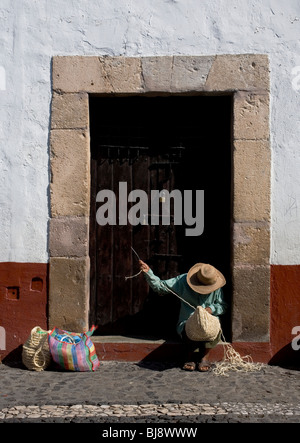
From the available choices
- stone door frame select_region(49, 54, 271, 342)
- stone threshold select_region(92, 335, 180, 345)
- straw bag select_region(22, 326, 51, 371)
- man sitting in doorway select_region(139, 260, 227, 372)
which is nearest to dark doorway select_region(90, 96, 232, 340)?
stone threshold select_region(92, 335, 180, 345)

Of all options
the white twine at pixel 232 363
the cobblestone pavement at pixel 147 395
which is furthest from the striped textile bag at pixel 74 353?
the white twine at pixel 232 363

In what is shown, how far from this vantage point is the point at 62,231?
5031mm

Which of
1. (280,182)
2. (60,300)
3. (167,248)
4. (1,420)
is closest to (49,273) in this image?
(60,300)

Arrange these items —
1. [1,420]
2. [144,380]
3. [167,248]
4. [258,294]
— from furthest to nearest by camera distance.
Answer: [167,248] → [258,294] → [144,380] → [1,420]

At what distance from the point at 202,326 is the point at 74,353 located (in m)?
1.09

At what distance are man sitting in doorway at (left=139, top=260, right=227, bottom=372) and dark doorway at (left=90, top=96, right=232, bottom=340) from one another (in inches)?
14.5

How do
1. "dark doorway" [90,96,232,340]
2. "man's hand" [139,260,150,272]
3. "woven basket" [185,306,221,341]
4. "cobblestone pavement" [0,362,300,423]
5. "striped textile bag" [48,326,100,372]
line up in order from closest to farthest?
"cobblestone pavement" [0,362,300,423]
"woven basket" [185,306,221,341]
"striped textile bag" [48,326,100,372]
"man's hand" [139,260,150,272]
"dark doorway" [90,96,232,340]

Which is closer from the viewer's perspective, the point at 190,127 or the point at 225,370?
the point at 225,370

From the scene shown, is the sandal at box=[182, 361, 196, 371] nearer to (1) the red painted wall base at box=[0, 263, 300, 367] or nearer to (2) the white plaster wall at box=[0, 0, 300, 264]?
(1) the red painted wall base at box=[0, 263, 300, 367]

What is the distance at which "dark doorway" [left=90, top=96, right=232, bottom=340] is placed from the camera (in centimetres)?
529

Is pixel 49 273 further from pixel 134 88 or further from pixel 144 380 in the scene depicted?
pixel 134 88

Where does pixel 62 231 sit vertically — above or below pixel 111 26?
below

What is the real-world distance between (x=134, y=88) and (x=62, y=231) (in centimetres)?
142

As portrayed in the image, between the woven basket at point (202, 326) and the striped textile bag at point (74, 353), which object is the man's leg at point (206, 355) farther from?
the striped textile bag at point (74, 353)
